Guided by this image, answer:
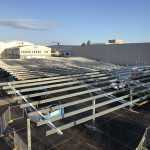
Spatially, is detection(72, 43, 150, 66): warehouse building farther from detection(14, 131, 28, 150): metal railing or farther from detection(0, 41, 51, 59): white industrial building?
detection(14, 131, 28, 150): metal railing

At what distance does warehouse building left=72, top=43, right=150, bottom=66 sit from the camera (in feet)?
125

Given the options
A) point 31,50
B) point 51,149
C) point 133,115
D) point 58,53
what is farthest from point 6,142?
point 58,53

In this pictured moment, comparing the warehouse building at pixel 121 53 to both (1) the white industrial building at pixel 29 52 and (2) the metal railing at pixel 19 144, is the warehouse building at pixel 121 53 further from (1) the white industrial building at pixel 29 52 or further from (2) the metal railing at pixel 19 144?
(2) the metal railing at pixel 19 144

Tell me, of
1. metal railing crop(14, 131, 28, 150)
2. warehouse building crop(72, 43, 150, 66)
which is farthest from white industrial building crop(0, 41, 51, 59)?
metal railing crop(14, 131, 28, 150)

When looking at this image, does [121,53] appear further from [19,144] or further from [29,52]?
[19,144]

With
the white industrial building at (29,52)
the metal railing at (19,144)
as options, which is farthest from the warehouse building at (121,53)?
the metal railing at (19,144)

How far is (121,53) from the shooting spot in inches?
1690

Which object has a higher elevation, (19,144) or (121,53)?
(121,53)

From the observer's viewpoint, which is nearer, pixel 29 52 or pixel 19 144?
pixel 19 144

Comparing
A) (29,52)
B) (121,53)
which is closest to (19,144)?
(121,53)

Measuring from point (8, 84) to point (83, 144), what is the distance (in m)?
6.67

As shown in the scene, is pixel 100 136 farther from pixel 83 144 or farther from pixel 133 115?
pixel 133 115

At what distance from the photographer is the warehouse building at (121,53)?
125 ft

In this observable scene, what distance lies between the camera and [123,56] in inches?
1668
